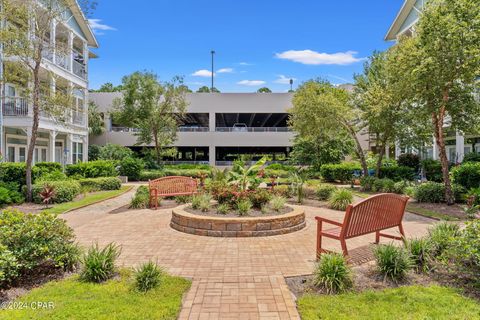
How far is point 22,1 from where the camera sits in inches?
498

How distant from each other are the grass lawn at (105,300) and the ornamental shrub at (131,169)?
1919 centimetres

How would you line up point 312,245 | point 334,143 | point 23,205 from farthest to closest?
point 334,143 → point 23,205 → point 312,245

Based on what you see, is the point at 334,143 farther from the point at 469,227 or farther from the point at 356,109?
the point at 469,227

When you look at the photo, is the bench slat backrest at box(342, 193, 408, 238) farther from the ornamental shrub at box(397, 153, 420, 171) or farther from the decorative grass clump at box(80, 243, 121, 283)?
the ornamental shrub at box(397, 153, 420, 171)

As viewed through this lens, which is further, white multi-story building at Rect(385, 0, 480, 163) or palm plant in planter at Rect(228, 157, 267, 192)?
white multi-story building at Rect(385, 0, 480, 163)

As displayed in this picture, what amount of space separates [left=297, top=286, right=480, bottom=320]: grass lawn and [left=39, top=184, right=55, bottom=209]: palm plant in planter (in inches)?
407

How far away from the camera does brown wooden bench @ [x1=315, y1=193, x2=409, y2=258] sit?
16.8ft

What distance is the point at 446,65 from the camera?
10.5 meters

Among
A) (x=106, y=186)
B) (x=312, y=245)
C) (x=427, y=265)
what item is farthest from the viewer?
(x=106, y=186)

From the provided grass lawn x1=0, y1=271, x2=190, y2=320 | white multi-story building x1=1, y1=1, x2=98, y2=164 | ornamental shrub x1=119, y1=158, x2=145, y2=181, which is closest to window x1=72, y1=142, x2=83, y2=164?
white multi-story building x1=1, y1=1, x2=98, y2=164

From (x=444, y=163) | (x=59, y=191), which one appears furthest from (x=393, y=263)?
(x=59, y=191)

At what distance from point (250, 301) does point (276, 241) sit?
289cm

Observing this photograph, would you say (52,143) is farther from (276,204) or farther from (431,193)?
(431,193)

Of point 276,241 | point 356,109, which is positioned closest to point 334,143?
point 356,109
